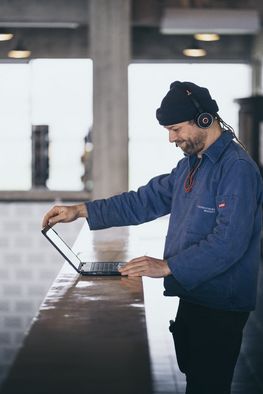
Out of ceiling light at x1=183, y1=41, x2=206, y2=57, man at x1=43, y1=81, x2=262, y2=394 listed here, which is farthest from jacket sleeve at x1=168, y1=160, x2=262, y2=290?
ceiling light at x1=183, y1=41, x2=206, y2=57

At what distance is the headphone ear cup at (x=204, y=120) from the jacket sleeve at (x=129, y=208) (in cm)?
57

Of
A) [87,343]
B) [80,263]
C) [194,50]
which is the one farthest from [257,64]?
[87,343]

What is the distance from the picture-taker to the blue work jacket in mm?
2164

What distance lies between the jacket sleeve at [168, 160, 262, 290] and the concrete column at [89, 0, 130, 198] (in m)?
6.96

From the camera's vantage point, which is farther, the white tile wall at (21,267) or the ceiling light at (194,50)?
the ceiling light at (194,50)

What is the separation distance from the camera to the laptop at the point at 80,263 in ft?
8.87

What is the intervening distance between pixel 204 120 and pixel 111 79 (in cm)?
695

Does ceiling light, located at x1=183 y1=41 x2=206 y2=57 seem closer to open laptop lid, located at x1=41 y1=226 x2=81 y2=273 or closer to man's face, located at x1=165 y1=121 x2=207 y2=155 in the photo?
open laptop lid, located at x1=41 y1=226 x2=81 y2=273

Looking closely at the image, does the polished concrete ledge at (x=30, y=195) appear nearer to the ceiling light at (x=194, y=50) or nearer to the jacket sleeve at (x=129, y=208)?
the ceiling light at (x=194, y=50)

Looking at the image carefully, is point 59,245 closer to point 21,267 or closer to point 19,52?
point 21,267

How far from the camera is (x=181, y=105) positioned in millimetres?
2242

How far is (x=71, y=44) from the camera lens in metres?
12.5

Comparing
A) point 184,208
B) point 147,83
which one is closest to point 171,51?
point 147,83

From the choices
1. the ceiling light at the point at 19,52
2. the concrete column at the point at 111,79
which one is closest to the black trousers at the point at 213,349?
the concrete column at the point at 111,79
